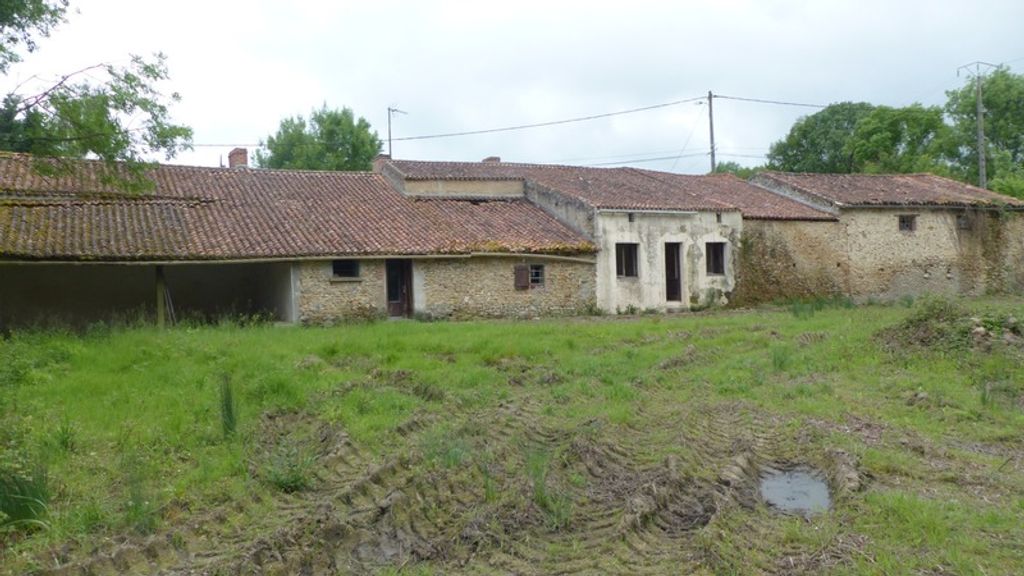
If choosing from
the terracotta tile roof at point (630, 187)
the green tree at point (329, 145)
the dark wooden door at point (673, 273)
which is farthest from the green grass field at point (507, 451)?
the green tree at point (329, 145)

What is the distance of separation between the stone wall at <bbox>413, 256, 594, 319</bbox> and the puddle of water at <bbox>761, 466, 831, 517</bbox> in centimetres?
1439

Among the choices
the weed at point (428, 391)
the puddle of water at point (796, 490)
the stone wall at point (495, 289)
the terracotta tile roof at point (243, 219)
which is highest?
the terracotta tile roof at point (243, 219)

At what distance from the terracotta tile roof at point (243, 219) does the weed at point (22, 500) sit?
10.6m

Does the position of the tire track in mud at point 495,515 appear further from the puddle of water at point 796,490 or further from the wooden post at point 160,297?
the wooden post at point 160,297

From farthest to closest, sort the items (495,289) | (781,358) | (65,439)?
1. (495,289)
2. (781,358)
3. (65,439)

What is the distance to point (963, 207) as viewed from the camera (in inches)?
1177

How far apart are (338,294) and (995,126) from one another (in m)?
42.0

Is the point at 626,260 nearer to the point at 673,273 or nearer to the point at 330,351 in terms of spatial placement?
the point at 673,273

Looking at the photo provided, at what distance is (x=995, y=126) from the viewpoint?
47594mm

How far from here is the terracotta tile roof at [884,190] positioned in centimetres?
2884

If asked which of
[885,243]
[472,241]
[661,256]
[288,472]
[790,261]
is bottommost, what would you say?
[288,472]

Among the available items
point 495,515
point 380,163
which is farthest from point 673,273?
point 495,515

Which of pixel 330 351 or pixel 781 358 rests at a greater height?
pixel 330 351

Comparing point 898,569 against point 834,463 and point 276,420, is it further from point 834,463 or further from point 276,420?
point 276,420
